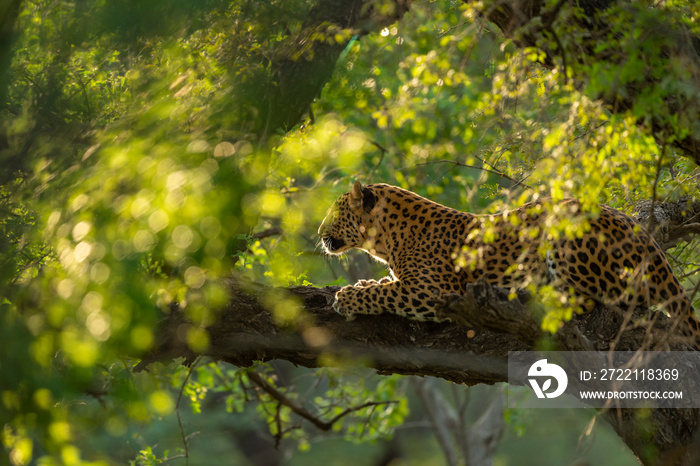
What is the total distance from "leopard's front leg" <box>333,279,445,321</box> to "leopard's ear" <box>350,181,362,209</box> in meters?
1.21

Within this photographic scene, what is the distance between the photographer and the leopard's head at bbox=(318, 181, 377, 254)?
723 cm

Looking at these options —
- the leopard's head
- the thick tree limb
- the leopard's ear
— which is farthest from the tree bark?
the leopard's ear

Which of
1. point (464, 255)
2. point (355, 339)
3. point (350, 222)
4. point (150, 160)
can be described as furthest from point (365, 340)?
point (150, 160)

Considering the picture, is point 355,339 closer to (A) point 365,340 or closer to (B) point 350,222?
(A) point 365,340

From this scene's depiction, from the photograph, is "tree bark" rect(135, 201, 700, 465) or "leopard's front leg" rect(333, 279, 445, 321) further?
"leopard's front leg" rect(333, 279, 445, 321)

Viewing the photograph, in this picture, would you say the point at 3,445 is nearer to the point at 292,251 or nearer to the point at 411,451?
the point at 292,251

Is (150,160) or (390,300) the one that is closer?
(150,160)

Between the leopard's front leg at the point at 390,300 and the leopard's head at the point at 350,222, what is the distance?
3.55 feet

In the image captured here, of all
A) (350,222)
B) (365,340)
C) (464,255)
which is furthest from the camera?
(350,222)

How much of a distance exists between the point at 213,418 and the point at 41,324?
2359cm

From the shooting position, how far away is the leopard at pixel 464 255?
18.5ft

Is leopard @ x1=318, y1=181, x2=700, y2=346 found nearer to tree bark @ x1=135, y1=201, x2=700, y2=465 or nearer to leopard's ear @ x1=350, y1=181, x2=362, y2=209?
leopard's ear @ x1=350, y1=181, x2=362, y2=209

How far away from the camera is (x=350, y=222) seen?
734 centimetres

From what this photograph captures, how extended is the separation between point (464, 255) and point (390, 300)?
43.5 inches
